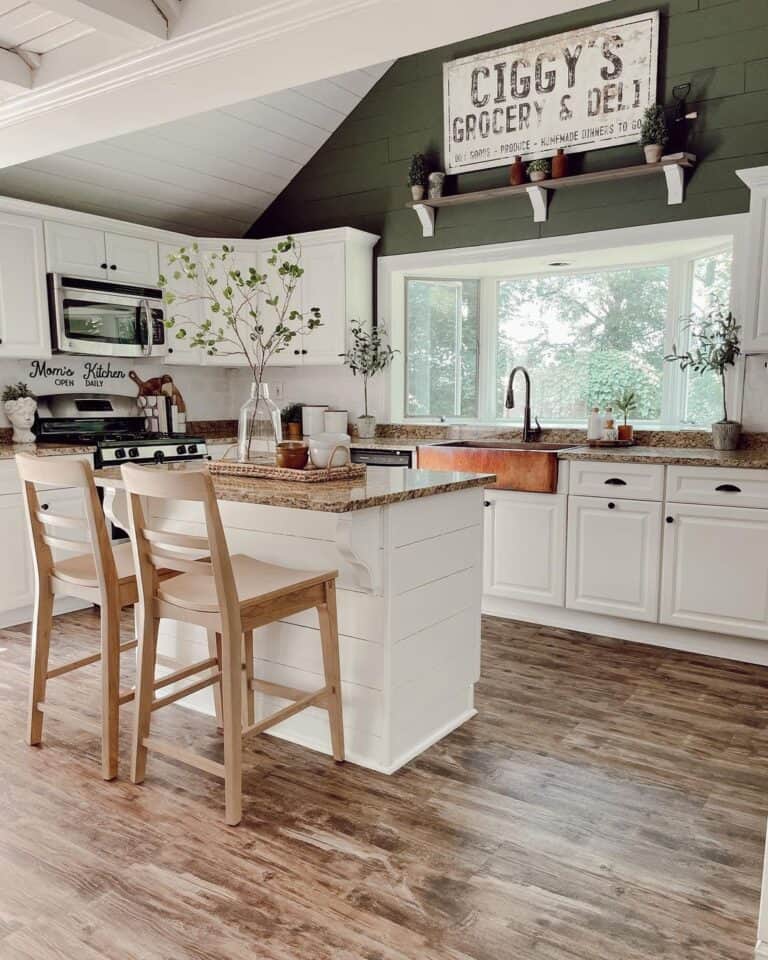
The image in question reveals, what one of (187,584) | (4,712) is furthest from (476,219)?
(4,712)

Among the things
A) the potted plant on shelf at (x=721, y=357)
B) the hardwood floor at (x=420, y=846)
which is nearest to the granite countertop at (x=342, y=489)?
the hardwood floor at (x=420, y=846)

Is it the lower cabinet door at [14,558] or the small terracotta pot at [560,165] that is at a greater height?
the small terracotta pot at [560,165]

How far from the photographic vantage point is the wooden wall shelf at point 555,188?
371cm

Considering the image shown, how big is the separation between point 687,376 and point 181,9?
3.15 meters

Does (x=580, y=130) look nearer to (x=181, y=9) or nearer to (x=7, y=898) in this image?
(x=181, y=9)

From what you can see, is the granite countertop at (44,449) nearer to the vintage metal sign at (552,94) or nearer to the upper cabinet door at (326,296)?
the upper cabinet door at (326,296)

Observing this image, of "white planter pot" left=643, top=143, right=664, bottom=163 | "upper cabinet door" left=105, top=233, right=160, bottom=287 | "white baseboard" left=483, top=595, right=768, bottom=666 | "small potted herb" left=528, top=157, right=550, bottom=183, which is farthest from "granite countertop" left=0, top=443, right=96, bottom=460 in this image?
"white planter pot" left=643, top=143, right=664, bottom=163

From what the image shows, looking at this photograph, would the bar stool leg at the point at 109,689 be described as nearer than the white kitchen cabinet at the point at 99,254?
Yes

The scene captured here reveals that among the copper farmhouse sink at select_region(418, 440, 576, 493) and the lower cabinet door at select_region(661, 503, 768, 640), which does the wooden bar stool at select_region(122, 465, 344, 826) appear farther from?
the lower cabinet door at select_region(661, 503, 768, 640)

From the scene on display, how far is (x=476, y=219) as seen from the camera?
4.52 meters

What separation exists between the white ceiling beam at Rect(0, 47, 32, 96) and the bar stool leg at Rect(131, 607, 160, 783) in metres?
1.99

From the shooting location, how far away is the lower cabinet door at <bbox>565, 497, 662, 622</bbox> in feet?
11.7

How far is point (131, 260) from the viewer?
4.67 m

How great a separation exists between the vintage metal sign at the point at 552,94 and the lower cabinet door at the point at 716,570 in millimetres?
2042
